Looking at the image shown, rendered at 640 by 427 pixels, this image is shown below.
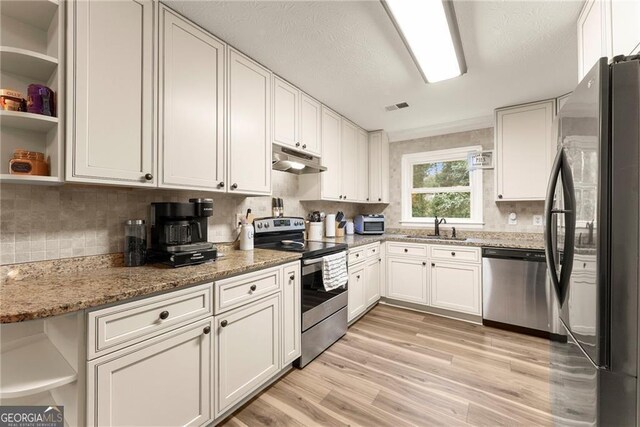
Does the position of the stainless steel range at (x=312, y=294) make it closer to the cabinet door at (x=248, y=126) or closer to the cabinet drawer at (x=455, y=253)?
the cabinet door at (x=248, y=126)

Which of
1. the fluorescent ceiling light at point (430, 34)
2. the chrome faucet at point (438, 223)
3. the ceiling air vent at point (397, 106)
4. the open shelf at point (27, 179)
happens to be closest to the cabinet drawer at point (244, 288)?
the open shelf at point (27, 179)

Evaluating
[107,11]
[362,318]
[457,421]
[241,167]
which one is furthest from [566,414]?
[107,11]

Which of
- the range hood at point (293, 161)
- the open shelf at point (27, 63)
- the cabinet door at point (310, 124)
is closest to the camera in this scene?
the open shelf at point (27, 63)

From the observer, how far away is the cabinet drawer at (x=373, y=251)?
9.97 ft

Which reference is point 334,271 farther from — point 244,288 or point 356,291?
point 244,288

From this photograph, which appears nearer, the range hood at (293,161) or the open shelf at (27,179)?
the open shelf at (27,179)

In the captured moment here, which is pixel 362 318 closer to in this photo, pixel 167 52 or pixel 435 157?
pixel 435 157

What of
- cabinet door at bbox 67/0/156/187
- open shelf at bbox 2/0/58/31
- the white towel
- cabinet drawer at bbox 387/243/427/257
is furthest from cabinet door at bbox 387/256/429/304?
open shelf at bbox 2/0/58/31

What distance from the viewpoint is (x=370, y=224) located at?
366cm

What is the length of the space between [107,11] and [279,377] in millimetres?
2411

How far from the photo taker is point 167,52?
1539 mm

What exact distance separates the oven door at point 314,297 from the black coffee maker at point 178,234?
28.7 inches

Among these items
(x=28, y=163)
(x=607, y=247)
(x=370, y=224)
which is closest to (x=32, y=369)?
(x=28, y=163)

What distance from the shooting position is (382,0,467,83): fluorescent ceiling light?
1448 millimetres
